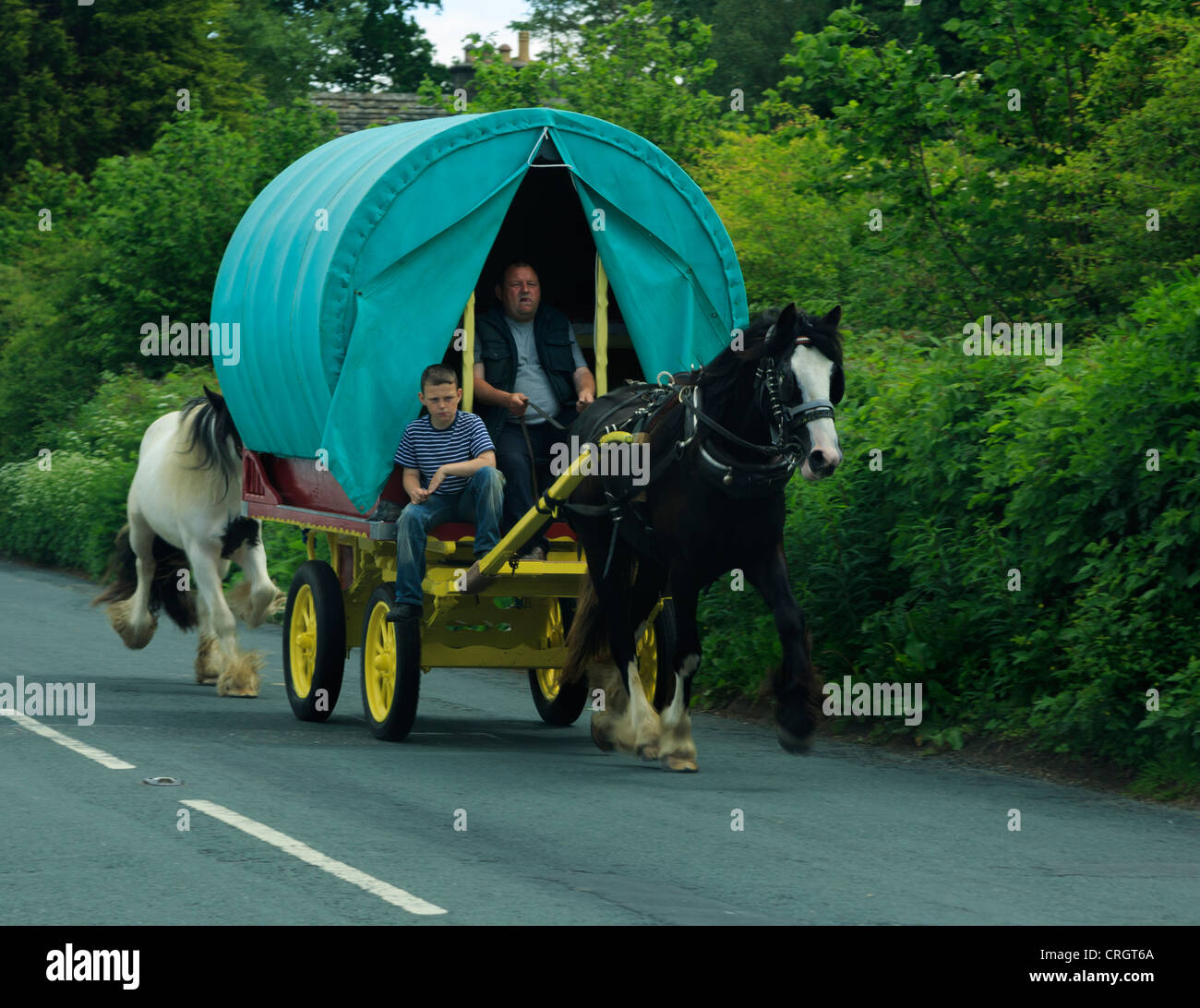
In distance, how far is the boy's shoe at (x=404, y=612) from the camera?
970cm

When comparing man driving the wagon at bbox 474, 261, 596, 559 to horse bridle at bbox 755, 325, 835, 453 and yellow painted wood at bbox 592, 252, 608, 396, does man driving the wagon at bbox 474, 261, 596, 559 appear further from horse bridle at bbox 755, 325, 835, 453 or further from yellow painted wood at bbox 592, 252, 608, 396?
horse bridle at bbox 755, 325, 835, 453

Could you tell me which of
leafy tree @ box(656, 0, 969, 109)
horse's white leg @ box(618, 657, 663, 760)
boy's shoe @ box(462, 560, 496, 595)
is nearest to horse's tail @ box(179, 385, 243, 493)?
boy's shoe @ box(462, 560, 496, 595)

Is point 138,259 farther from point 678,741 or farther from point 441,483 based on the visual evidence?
point 678,741

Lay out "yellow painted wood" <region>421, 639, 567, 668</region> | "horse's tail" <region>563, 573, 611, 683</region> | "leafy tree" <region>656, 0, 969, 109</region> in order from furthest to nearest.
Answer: "leafy tree" <region>656, 0, 969, 109</region> < "yellow painted wood" <region>421, 639, 567, 668</region> < "horse's tail" <region>563, 573, 611, 683</region>

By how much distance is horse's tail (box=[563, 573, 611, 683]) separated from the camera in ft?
32.1

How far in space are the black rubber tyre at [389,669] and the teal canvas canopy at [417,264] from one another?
2.26ft

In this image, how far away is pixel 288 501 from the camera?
1183 cm

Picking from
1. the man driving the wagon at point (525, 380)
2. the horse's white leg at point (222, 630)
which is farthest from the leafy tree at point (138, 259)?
the man driving the wagon at point (525, 380)

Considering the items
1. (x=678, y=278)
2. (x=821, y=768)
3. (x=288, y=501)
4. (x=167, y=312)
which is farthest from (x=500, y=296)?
(x=167, y=312)

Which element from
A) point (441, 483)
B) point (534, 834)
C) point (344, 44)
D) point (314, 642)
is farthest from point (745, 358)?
point (344, 44)

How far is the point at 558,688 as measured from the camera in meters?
11.2

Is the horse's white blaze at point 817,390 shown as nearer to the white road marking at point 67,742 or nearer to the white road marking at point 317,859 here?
the white road marking at point 317,859

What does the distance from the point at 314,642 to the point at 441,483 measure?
6.16ft

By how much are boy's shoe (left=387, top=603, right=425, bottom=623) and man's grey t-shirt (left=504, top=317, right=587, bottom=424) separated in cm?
158
